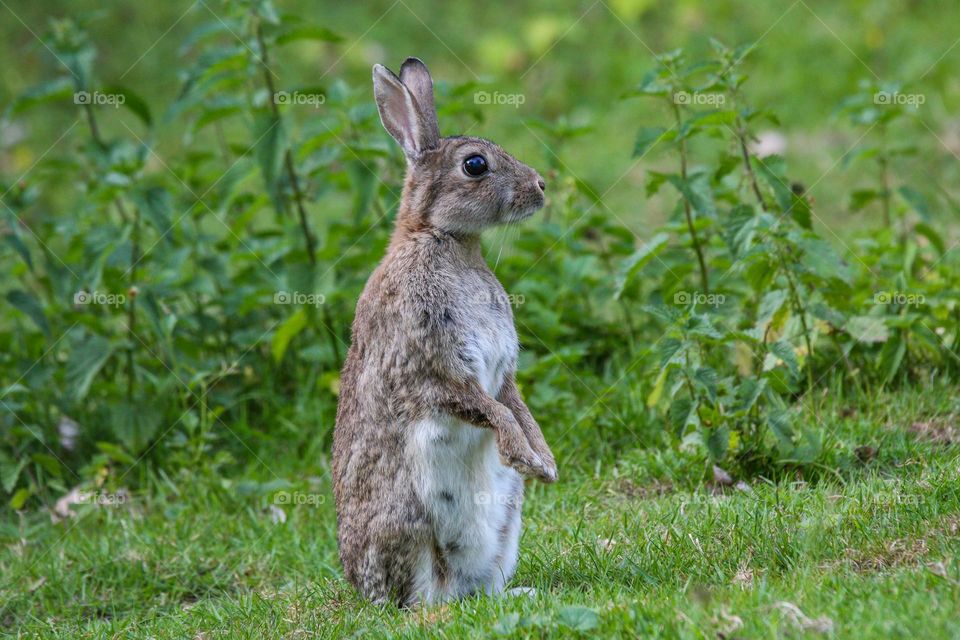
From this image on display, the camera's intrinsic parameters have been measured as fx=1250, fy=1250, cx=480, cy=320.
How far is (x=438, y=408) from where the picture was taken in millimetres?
4832

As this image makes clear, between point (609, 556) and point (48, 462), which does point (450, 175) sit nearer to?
point (609, 556)

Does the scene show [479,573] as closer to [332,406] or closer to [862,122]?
[332,406]

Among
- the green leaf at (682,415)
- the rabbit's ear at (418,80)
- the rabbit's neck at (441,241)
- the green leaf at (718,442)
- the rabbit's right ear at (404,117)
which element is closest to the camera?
the rabbit's neck at (441,241)

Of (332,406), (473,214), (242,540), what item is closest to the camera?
(473,214)

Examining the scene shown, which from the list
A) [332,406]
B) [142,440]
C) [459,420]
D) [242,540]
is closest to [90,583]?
[242,540]

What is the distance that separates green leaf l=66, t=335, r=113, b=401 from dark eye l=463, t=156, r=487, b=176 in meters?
3.15

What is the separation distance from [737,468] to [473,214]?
1.89 metres

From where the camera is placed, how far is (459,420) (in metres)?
4.85

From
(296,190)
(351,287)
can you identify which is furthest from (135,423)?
(296,190)

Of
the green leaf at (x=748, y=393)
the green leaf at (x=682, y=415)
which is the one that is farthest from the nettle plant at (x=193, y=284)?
the green leaf at (x=748, y=393)

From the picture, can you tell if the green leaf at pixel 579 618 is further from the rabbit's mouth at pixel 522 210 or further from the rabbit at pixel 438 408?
the rabbit's mouth at pixel 522 210

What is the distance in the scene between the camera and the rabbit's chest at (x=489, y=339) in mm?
4891

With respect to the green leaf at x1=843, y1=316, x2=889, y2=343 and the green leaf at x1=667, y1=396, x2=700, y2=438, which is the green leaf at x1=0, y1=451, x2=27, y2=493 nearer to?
the green leaf at x1=667, y1=396, x2=700, y2=438

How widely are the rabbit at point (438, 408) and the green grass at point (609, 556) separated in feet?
0.72
